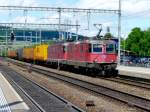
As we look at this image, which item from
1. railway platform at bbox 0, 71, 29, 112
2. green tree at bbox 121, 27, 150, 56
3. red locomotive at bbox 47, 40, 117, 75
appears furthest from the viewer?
green tree at bbox 121, 27, 150, 56

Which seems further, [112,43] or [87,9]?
[87,9]

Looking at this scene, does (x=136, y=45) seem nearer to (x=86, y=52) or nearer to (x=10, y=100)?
(x=86, y=52)

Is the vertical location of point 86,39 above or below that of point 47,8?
below

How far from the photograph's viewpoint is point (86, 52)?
4022 cm

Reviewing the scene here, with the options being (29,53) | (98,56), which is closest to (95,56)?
(98,56)

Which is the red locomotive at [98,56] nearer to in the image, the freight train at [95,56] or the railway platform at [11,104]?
the freight train at [95,56]

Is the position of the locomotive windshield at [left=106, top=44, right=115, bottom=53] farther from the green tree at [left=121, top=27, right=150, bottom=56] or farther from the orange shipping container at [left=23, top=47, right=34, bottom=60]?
the green tree at [left=121, top=27, right=150, bottom=56]

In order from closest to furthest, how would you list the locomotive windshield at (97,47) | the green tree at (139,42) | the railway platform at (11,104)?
the railway platform at (11,104), the locomotive windshield at (97,47), the green tree at (139,42)

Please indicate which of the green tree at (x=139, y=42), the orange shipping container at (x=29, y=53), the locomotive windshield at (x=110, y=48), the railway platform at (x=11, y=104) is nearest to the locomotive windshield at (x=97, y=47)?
the locomotive windshield at (x=110, y=48)

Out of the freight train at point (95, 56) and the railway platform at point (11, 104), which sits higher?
the freight train at point (95, 56)

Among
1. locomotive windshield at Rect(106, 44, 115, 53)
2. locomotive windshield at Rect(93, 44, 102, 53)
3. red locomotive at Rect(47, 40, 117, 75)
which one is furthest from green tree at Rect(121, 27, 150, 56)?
locomotive windshield at Rect(93, 44, 102, 53)

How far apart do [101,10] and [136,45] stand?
62.0 meters

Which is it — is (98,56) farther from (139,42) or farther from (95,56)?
(139,42)

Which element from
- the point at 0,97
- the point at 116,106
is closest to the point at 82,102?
the point at 116,106
